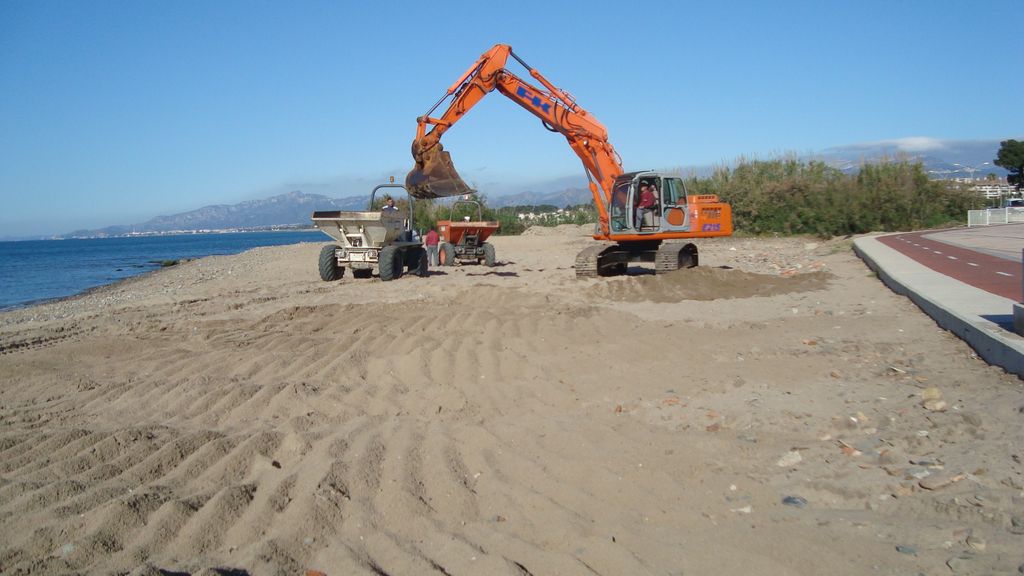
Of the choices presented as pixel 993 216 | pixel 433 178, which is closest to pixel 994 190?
pixel 993 216

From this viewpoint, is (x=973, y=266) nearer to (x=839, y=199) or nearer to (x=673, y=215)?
(x=673, y=215)

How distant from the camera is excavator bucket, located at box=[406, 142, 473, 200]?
56.9ft

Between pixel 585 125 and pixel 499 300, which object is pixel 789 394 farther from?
pixel 585 125

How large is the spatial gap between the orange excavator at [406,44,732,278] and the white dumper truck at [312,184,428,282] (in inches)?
38.8

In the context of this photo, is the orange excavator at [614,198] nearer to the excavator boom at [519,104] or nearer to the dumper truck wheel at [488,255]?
the excavator boom at [519,104]

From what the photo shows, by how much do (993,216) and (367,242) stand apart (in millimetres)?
33380

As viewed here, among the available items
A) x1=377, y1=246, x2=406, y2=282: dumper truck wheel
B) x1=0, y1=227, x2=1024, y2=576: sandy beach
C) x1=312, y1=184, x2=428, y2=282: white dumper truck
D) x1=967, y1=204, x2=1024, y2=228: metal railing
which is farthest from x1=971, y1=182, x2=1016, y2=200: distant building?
x1=0, y1=227, x2=1024, y2=576: sandy beach

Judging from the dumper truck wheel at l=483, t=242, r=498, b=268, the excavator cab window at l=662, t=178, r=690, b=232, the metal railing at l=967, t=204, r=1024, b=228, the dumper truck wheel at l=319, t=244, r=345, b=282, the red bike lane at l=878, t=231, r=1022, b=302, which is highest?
the excavator cab window at l=662, t=178, r=690, b=232

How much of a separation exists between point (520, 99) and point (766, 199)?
20611mm

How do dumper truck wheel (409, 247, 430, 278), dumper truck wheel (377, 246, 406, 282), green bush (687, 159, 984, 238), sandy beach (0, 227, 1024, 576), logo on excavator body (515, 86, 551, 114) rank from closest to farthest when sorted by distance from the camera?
sandy beach (0, 227, 1024, 576)
dumper truck wheel (377, 246, 406, 282)
dumper truck wheel (409, 247, 430, 278)
logo on excavator body (515, 86, 551, 114)
green bush (687, 159, 984, 238)

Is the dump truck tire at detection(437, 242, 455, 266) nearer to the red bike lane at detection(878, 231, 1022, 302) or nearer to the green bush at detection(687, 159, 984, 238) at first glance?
the red bike lane at detection(878, 231, 1022, 302)

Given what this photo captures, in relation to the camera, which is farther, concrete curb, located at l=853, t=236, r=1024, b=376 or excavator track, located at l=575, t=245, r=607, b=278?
excavator track, located at l=575, t=245, r=607, b=278

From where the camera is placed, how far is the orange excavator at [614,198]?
17.4 m

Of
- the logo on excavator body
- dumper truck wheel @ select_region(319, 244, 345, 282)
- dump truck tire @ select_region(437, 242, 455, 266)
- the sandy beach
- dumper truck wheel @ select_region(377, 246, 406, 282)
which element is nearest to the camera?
the sandy beach
